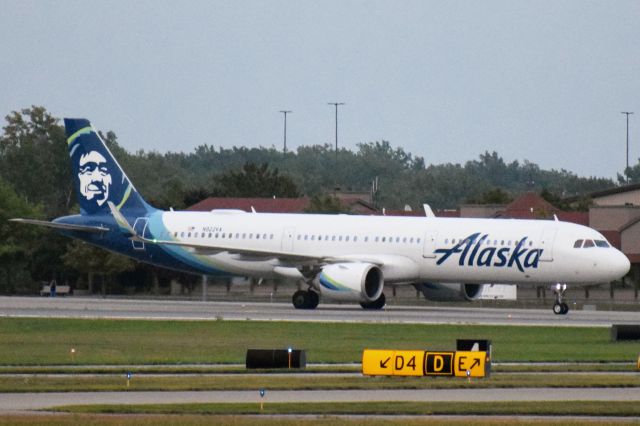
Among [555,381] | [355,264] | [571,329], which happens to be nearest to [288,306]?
[355,264]

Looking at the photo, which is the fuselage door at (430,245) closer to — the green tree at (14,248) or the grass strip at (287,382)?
the grass strip at (287,382)

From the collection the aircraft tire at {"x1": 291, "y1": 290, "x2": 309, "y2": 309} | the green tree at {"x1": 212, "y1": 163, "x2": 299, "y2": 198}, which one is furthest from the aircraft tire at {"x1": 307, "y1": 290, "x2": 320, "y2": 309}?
the green tree at {"x1": 212, "y1": 163, "x2": 299, "y2": 198}

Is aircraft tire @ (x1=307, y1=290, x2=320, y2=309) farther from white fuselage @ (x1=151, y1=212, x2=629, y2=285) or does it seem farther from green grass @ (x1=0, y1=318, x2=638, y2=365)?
green grass @ (x1=0, y1=318, x2=638, y2=365)

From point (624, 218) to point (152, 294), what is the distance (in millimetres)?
Answer: 31132

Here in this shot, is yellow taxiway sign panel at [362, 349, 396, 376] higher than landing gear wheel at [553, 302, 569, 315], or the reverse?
landing gear wheel at [553, 302, 569, 315]

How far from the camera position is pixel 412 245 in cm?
6159

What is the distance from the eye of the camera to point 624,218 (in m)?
98.9

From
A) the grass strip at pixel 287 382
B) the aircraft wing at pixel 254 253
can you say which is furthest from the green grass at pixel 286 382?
the aircraft wing at pixel 254 253

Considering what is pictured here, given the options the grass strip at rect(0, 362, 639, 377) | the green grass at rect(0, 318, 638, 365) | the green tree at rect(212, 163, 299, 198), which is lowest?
the grass strip at rect(0, 362, 639, 377)

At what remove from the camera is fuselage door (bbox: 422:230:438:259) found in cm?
6091

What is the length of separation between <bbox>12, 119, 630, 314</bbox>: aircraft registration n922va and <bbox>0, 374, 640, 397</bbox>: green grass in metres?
27.3

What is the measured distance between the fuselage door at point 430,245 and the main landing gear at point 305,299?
476 cm

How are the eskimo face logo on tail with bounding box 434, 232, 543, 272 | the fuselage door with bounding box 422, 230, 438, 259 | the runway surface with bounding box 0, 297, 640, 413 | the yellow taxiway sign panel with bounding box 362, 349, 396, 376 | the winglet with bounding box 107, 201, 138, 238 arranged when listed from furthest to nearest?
the winglet with bounding box 107, 201, 138, 238
the fuselage door with bounding box 422, 230, 438, 259
the eskimo face logo on tail with bounding box 434, 232, 543, 272
the yellow taxiway sign panel with bounding box 362, 349, 396, 376
the runway surface with bounding box 0, 297, 640, 413

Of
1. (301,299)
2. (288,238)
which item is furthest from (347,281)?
(288,238)
